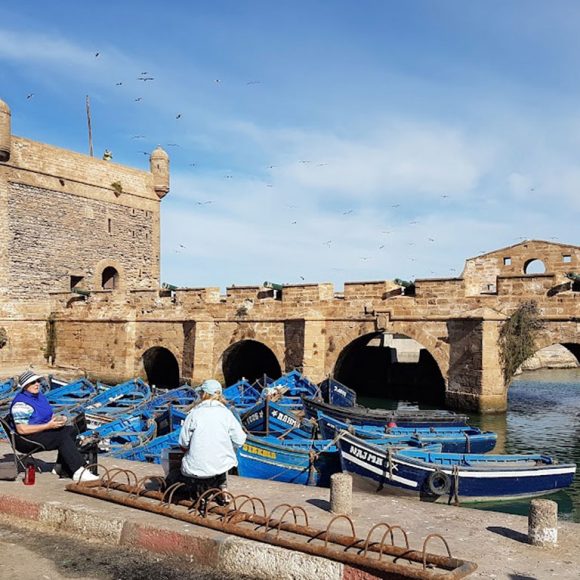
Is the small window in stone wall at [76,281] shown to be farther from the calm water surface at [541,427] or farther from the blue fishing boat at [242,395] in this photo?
the calm water surface at [541,427]

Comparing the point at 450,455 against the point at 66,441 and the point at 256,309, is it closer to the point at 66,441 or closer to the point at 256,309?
the point at 66,441

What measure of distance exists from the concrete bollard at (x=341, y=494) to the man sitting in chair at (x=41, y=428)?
2897 millimetres

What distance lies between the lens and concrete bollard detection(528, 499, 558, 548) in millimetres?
5078

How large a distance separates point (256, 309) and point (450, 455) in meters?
13.5

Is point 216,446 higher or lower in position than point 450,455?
higher

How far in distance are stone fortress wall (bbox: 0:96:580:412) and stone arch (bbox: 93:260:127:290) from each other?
0.07 metres

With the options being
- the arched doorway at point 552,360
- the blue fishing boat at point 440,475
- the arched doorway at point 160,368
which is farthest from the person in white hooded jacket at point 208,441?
the arched doorway at point 552,360

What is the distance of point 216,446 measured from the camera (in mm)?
5922

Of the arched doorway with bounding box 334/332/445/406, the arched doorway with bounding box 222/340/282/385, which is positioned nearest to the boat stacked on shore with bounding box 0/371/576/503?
the arched doorway with bounding box 222/340/282/385

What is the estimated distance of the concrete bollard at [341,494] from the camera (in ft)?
19.8

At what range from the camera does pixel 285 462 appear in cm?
1061

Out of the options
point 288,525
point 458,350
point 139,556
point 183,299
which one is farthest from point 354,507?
point 183,299

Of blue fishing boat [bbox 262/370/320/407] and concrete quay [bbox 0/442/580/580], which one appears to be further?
blue fishing boat [bbox 262/370/320/407]

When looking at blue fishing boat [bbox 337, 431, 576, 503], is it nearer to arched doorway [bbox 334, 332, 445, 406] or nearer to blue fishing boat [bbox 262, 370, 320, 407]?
blue fishing boat [bbox 262, 370, 320, 407]
